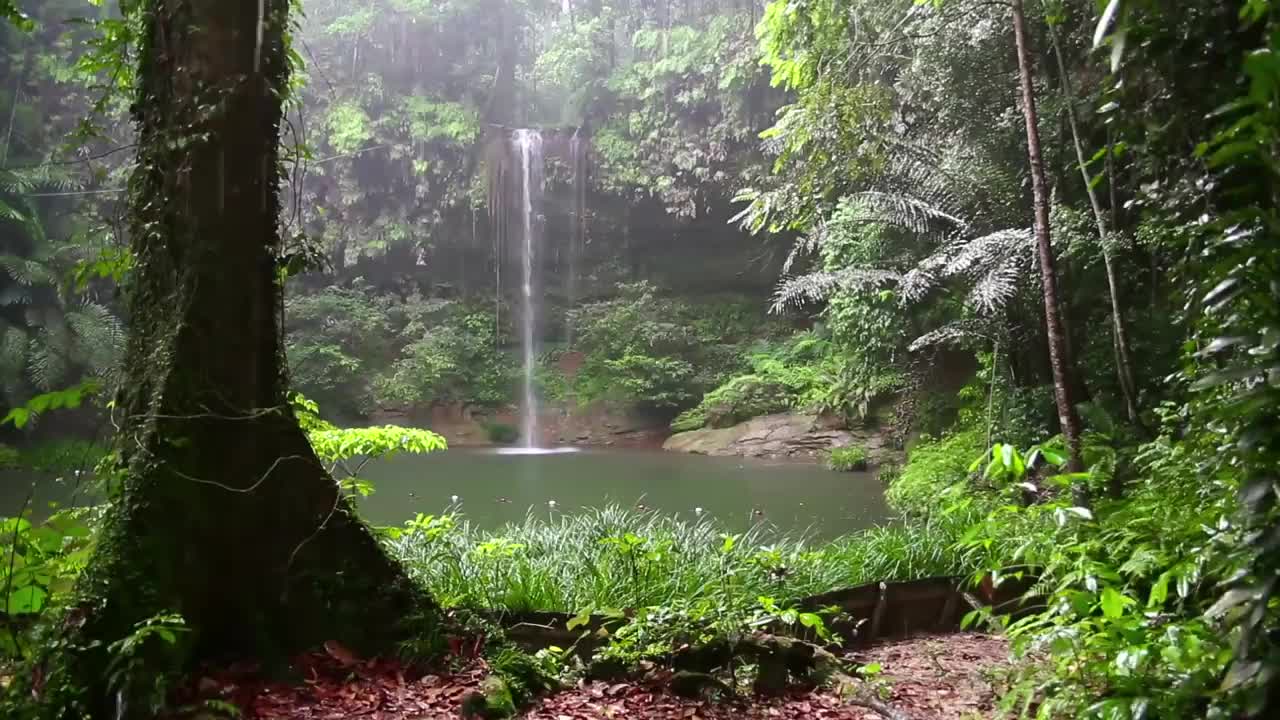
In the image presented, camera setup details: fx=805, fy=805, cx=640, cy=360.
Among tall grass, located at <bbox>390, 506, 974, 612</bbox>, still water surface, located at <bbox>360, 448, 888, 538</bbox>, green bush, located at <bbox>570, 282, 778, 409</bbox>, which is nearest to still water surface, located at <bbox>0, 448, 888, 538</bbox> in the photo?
still water surface, located at <bbox>360, 448, 888, 538</bbox>

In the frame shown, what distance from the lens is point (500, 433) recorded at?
18.1 m

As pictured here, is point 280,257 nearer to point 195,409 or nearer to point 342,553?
point 195,409

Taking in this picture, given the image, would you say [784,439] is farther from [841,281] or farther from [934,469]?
[841,281]

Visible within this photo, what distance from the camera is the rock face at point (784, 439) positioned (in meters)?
12.5

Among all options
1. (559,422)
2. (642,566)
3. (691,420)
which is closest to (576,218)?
(559,422)

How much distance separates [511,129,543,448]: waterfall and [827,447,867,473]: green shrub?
8127mm

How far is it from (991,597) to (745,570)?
116 cm

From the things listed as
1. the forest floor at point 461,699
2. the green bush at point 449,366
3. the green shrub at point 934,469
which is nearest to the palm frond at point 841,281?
the green shrub at point 934,469

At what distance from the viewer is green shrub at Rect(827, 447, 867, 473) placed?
11.6m

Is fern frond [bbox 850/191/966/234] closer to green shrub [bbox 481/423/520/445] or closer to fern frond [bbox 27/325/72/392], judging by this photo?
green shrub [bbox 481/423/520/445]

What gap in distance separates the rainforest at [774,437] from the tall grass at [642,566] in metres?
0.03

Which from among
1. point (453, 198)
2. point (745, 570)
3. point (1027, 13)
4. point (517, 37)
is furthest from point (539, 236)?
point (745, 570)

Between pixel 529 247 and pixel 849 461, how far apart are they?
1091cm

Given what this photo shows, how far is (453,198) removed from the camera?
19016 mm
